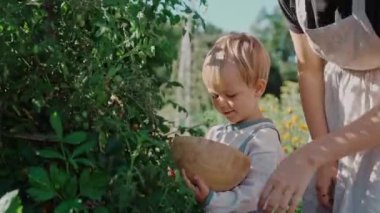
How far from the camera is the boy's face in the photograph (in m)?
2.44

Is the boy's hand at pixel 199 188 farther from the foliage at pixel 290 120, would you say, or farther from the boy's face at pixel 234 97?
the foliage at pixel 290 120

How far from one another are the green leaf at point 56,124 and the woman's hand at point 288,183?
1.47 ft

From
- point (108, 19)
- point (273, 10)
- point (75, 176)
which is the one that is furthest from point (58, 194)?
point (273, 10)

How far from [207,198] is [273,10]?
2232 cm

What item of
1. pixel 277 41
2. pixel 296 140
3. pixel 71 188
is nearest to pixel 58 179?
pixel 71 188

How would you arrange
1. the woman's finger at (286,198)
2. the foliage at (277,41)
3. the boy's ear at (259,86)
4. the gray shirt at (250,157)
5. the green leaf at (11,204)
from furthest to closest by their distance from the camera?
the foliage at (277,41) < the boy's ear at (259,86) < the gray shirt at (250,157) < the woman's finger at (286,198) < the green leaf at (11,204)

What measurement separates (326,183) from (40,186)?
93 centimetres

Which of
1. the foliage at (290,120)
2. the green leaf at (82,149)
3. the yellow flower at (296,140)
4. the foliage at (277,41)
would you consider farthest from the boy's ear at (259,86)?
the foliage at (277,41)

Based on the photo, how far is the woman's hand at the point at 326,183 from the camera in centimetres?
236

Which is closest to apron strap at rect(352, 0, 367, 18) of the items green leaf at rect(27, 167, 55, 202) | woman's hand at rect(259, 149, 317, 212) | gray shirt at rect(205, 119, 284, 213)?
woman's hand at rect(259, 149, 317, 212)

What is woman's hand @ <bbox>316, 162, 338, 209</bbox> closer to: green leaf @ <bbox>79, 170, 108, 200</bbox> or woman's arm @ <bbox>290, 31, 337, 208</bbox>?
woman's arm @ <bbox>290, 31, 337, 208</bbox>

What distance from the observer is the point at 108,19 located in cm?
190

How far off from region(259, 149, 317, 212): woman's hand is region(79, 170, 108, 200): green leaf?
1.17 feet

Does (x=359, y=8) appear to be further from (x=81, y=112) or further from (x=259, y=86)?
(x=81, y=112)
